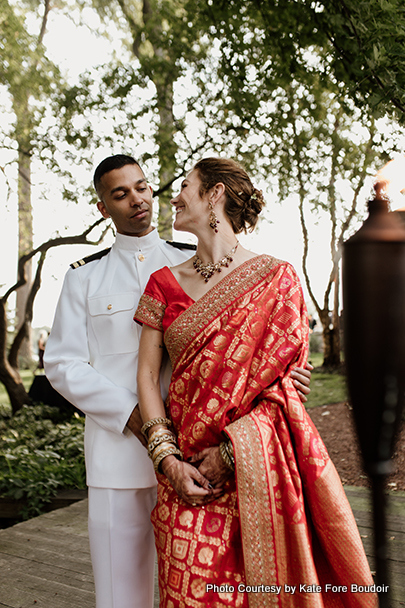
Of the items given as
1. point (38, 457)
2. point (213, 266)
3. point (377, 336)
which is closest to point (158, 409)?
point (213, 266)

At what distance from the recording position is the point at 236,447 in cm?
141

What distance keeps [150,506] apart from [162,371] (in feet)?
1.68

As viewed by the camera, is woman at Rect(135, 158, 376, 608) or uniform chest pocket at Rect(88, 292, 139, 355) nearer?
woman at Rect(135, 158, 376, 608)

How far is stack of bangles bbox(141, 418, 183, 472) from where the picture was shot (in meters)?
1.56

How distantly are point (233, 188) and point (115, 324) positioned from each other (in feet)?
2.16

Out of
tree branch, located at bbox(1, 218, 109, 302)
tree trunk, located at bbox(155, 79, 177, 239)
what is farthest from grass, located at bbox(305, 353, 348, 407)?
tree branch, located at bbox(1, 218, 109, 302)

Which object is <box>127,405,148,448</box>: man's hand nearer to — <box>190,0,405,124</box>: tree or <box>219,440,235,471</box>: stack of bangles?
<box>219,440,235,471</box>: stack of bangles

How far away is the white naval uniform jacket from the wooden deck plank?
1.08m

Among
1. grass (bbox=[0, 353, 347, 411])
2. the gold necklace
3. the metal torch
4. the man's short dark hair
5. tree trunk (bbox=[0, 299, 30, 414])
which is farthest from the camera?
grass (bbox=[0, 353, 347, 411])

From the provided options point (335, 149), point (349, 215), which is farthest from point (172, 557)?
point (349, 215)

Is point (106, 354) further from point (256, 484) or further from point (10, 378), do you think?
point (10, 378)

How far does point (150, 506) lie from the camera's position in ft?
6.25

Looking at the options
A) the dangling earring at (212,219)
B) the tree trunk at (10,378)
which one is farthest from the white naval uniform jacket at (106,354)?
the tree trunk at (10,378)

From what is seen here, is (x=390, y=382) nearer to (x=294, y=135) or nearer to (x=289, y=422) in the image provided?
(x=289, y=422)
